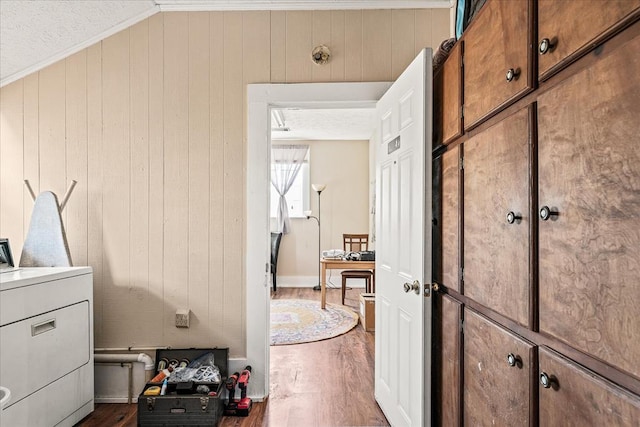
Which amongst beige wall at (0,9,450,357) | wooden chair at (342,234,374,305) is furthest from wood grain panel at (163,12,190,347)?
wooden chair at (342,234,374,305)

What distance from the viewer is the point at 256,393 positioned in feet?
8.55

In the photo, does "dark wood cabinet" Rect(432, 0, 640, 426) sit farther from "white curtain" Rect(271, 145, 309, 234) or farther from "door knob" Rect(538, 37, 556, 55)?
"white curtain" Rect(271, 145, 309, 234)

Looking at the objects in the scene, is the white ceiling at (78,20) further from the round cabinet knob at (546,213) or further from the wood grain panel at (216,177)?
the round cabinet knob at (546,213)

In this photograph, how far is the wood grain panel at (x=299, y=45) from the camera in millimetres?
2648

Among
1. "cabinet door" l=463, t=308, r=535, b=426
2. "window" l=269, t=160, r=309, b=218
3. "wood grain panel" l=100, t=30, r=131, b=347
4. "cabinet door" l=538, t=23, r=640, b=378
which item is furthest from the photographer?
"window" l=269, t=160, r=309, b=218

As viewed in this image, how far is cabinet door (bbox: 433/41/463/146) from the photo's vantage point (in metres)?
1.63

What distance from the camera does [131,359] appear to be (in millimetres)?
2615

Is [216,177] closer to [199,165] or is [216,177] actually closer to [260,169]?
[199,165]

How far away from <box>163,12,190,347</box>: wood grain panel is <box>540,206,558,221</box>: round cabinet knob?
221 cm

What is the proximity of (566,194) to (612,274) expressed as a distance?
8.5 inches

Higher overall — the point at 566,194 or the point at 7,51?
the point at 7,51

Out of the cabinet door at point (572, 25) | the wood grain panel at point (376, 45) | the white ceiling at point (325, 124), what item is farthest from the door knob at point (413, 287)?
the white ceiling at point (325, 124)

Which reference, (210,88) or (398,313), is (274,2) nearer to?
(210,88)

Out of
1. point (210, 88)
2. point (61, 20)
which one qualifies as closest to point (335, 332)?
point (210, 88)
